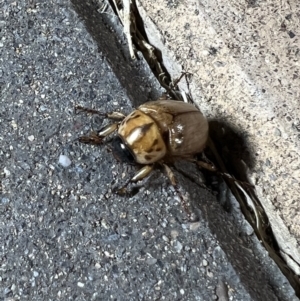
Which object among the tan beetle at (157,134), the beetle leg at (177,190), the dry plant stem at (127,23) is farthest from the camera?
the dry plant stem at (127,23)

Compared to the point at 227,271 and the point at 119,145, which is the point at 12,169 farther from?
the point at 227,271

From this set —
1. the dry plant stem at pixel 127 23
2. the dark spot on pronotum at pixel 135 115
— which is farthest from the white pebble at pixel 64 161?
the dry plant stem at pixel 127 23

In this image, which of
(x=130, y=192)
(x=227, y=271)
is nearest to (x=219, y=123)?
(x=130, y=192)

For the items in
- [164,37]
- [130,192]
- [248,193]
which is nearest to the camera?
[130,192]

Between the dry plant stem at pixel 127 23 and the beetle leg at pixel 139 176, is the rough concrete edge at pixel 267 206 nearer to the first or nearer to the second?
the dry plant stem at pixel 127 23

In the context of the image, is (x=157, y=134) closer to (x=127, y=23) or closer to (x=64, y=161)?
(x=64, y=161)

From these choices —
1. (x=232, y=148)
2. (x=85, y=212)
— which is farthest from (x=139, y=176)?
(x=232, y=148)
